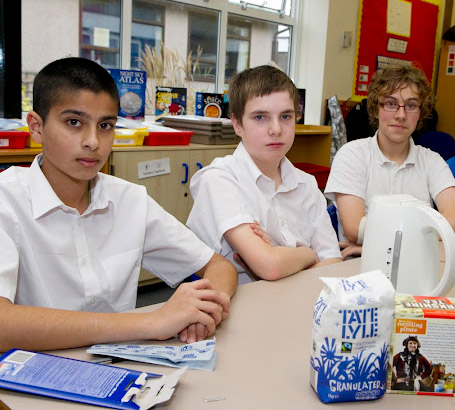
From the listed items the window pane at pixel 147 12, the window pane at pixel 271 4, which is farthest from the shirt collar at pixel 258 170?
the window pane at pixel 271 4

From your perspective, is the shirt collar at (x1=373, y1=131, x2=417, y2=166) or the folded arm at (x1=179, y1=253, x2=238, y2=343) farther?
the shirt collar at (x1=373, y1=131, x2=417, y2=166)

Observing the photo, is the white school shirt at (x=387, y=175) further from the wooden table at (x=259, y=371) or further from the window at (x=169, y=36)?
the window at (x=169, y=36)

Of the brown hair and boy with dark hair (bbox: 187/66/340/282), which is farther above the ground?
the brown hair

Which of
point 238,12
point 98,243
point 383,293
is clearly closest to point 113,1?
point 238,12

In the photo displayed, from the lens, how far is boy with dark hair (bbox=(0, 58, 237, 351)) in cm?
108

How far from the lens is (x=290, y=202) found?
5.59ft

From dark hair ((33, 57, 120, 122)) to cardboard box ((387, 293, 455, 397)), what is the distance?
31.9 inches

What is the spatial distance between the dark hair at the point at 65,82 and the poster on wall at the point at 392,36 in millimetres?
3377

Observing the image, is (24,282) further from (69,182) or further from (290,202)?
(290,202)

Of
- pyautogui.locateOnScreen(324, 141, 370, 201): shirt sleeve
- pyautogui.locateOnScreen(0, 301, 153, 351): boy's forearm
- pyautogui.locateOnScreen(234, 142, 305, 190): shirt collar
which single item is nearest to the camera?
pyautogui.locateOnScreen(0, 301, 153, 351): boy's forearm

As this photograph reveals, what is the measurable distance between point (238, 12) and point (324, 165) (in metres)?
1.30

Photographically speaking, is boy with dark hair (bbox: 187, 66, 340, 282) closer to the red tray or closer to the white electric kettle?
the white electric kettle

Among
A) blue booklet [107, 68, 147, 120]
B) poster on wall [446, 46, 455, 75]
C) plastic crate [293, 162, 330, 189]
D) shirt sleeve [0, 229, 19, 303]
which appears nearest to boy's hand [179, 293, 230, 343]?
shirt sleeve [0, 229, 19, 303]

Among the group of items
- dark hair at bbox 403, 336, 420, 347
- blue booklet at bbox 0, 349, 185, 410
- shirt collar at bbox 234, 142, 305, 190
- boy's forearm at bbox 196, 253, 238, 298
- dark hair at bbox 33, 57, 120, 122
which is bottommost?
blue booklet at bbox 0, 349, 185, 410
